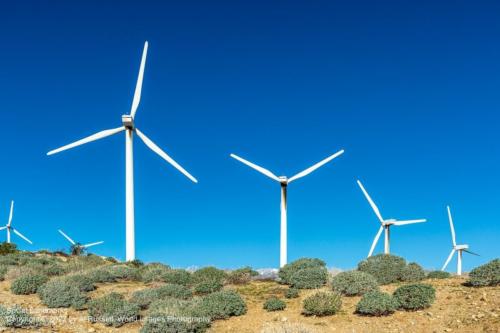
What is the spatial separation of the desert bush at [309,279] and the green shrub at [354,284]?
1.63 m

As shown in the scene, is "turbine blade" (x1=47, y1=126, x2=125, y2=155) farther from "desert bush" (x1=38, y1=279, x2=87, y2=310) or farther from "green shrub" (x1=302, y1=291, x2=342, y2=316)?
"green shrub" (x1=302, y1=291, x2=342, y2=316)

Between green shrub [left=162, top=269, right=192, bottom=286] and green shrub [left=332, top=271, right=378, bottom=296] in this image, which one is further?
green shrub [left=162, top=269, right=192, bottom=286]

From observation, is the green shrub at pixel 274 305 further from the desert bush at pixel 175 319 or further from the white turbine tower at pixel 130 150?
the white turbine tower at pixel 130 150

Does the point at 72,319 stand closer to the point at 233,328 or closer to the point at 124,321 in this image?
the point at 124,321

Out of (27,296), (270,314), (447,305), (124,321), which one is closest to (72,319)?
(124,321)

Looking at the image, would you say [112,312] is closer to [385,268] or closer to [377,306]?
[377,306]

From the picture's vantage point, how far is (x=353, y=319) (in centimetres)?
1775

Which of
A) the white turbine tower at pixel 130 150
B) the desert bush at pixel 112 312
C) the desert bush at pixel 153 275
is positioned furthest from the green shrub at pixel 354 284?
the white turbine tower at pixel 130 150

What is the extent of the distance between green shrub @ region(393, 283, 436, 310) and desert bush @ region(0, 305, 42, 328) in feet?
46.3

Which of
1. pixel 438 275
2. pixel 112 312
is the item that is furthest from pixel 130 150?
pixel 438 275

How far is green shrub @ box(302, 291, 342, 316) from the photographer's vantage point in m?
18.4

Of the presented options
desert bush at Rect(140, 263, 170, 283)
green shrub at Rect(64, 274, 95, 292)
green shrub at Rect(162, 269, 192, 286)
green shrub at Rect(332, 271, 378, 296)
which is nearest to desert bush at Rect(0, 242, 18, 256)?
desert bush at Rect(140, 263, 170, 283)

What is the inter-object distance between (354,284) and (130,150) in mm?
27118

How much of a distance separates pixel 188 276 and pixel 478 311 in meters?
15.5
